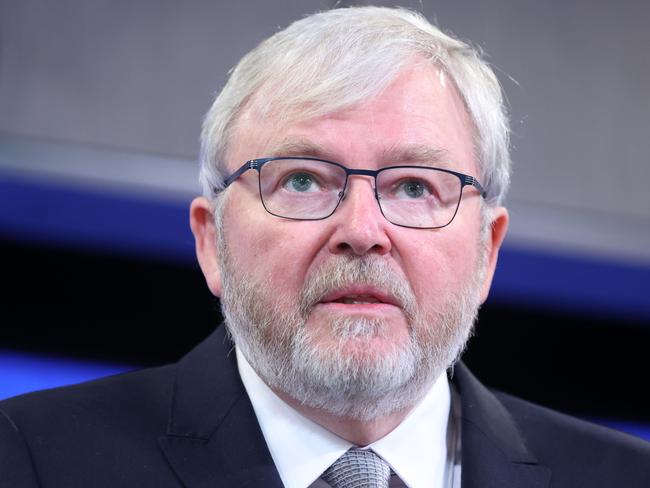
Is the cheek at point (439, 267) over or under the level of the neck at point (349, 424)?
over

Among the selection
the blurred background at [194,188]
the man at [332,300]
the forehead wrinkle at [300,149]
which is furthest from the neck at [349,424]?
the blurred background at [194,188]

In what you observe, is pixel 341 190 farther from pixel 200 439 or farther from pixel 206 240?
pixel 200 439

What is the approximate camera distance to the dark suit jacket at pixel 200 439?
1.33m

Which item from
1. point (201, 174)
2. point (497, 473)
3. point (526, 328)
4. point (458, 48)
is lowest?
point (526, 328)

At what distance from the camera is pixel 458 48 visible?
156cm

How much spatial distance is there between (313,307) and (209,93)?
127 cm

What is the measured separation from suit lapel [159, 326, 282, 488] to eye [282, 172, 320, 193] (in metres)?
0.34

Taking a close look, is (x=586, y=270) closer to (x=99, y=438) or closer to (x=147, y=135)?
(x=147, y=135)

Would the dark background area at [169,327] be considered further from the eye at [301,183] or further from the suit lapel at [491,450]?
the eye at [301,183]

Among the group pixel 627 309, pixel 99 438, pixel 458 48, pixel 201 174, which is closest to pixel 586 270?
pixel 627 309

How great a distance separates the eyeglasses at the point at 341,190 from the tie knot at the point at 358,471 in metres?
0.39

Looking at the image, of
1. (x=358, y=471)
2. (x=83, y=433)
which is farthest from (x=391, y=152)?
(x=83, y=433)

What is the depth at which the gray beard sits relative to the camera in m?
1.30

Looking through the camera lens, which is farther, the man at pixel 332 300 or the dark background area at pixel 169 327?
the dark background area at pixel 169 327
